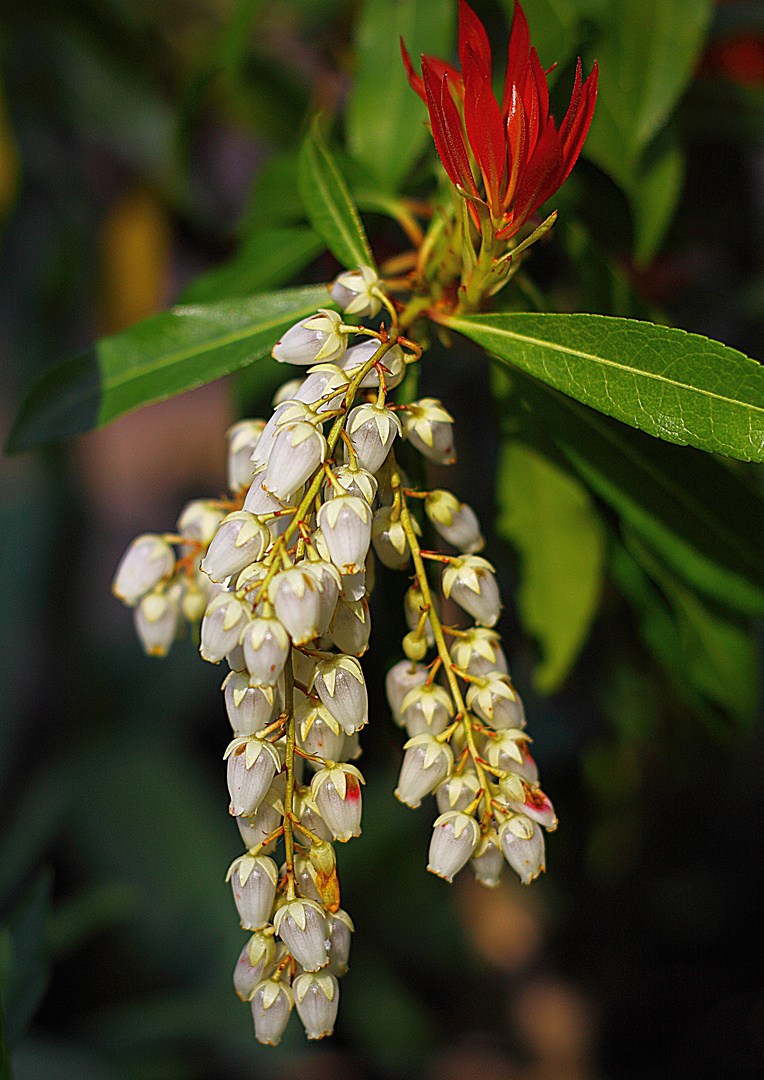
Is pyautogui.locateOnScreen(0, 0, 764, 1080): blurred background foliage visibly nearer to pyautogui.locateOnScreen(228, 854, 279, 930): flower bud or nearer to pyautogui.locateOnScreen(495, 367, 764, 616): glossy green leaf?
pyautogui.locateOnScreen(495, 367, 764, 616): glossy green leaf

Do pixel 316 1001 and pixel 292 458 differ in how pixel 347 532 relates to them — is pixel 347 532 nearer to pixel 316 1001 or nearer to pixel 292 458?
pixel 292 458

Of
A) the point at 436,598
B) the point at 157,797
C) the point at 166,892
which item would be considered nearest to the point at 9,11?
the point at 436,598

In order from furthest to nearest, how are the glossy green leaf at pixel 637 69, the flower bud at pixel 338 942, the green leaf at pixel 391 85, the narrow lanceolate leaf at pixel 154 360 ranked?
the green leaf at pixel 391 85, the glossy green leaf at pixel 637 69, the narrow lanceolate leaf at pixel 154 360, the flower bud at pixel 338 942

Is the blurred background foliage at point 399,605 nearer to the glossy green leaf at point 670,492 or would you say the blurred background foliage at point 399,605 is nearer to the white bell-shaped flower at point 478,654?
the glossy green leaf at point 670,492

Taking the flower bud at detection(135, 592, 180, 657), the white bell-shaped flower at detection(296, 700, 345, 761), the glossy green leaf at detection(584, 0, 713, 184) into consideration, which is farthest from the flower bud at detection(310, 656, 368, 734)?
the glossy green leaf at detection(584, 0, 713, 184)

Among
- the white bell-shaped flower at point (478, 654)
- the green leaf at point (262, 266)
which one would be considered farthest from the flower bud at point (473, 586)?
the green leaf at point (262, 266)

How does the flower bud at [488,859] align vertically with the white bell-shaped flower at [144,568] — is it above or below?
below

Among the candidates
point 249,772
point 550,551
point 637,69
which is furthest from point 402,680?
point 637,69
